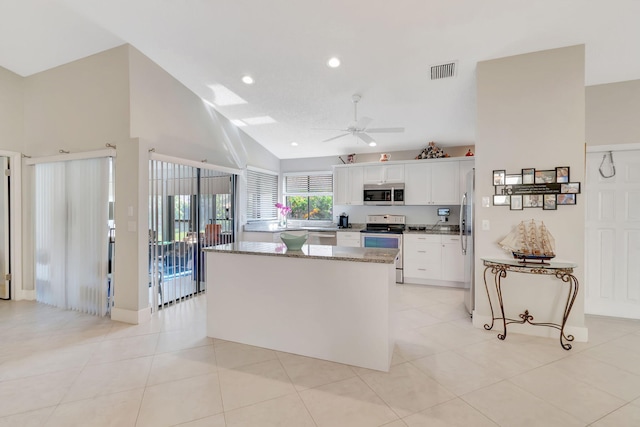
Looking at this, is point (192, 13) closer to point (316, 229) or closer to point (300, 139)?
point (300, 139)

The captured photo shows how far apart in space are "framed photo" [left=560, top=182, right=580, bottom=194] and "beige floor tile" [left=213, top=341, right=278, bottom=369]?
3.32 meters

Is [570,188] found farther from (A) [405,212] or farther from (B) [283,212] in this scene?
(B) [283,212]

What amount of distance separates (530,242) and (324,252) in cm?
219

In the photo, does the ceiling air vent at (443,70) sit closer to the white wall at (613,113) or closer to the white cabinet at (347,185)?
the white wall at (613,113)

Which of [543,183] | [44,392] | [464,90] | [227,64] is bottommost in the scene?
[44,392]

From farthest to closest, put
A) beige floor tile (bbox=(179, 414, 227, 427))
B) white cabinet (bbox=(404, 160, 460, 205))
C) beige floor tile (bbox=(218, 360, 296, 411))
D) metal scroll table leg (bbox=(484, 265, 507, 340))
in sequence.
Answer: white cabinet (bbox=(404, 160, 460, 205)) < metal scroll table leg (bbox=(484, 265, 507, 340)) < beige floor tile (bbox=(218, 360, 296, 411)) < beige floor tile (bbox=(179, 414, 227, 427))

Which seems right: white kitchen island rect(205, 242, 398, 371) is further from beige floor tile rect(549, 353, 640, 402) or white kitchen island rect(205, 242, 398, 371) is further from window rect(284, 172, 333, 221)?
window rect(284, 172, 333, 221)

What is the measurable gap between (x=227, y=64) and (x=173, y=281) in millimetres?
2943

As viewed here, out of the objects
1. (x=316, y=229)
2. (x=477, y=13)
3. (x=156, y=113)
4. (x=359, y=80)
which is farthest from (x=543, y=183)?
(x=156, y=113)

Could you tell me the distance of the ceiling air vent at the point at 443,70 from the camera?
3.24 meters

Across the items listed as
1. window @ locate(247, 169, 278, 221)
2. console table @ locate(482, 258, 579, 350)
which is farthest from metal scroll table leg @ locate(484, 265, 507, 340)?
window @ locate(247, 169, 278, 221)

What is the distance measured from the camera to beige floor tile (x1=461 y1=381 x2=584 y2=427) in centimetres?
181

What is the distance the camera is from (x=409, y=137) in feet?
17.0

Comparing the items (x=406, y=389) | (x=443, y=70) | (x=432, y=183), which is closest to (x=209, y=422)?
(x=406, y=389)
